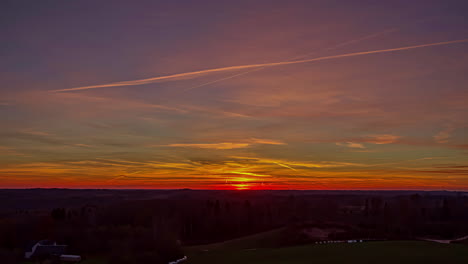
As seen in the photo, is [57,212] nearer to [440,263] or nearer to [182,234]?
[182,234]

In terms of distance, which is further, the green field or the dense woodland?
the dense woodland

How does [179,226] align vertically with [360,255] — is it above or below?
below

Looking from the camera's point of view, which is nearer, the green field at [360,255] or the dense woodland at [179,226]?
the green field at [360,255]

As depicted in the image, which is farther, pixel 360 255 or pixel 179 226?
pixel 179 226

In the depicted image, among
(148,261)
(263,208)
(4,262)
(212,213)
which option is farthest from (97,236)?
(263,208)

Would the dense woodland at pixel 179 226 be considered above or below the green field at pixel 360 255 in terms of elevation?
below
